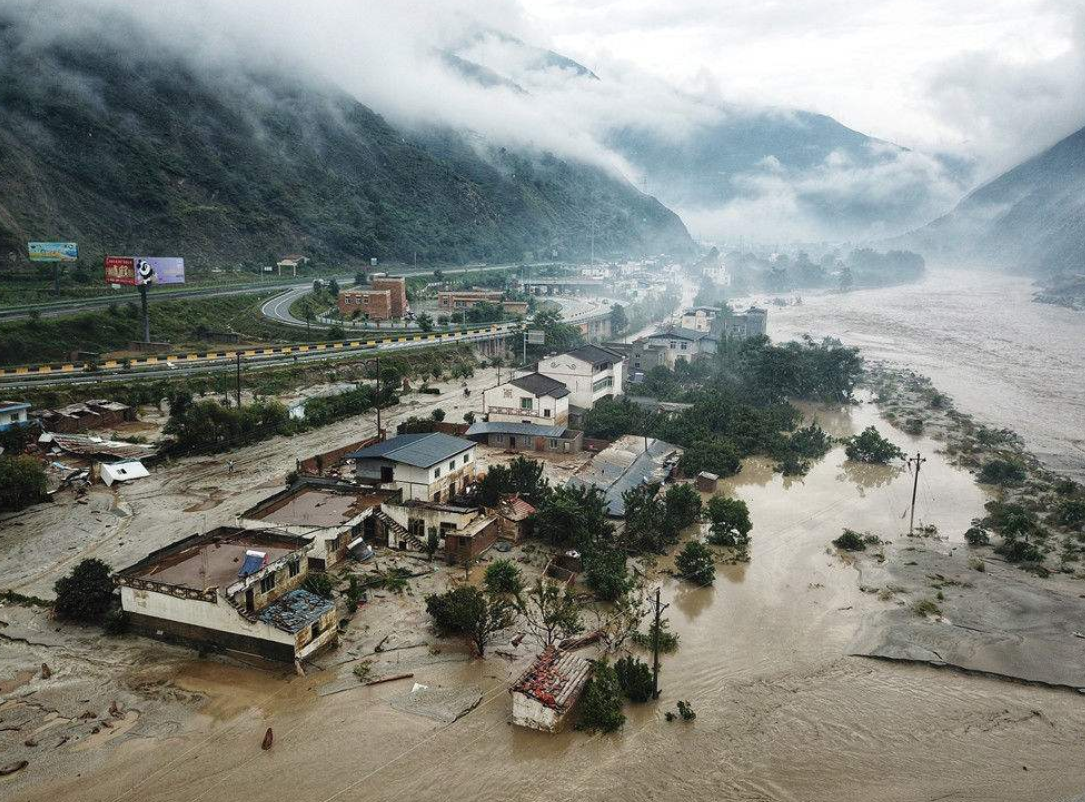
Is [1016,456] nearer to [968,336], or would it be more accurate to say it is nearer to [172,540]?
[172,540]

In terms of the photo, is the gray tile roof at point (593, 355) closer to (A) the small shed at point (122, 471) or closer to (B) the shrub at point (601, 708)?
(A) the small shed at point (122, 471)

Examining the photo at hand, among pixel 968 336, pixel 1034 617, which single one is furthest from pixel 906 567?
pixel 968 336

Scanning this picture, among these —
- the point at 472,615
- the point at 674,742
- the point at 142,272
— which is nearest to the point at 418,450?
the point at 472,615

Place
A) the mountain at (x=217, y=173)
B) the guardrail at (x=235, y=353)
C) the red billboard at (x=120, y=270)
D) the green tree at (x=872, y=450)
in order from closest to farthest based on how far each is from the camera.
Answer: the green tree at (x=872, y=450), the guardrail at (x=235, y=353), the red billboard at (x=120, y=270), the mountain at (x=217, y=173)

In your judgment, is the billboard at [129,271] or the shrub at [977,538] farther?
the billboard at [129,271]

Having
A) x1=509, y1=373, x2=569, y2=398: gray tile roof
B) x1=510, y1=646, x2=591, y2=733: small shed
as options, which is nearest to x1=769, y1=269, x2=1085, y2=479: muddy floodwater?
x1=509, y1=373, x2=569, y2=398: gray tile roof

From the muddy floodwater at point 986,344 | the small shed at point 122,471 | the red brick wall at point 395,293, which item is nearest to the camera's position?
the small shed at point 122,471

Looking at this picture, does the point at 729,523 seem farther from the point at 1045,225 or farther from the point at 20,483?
the point at 1045,225

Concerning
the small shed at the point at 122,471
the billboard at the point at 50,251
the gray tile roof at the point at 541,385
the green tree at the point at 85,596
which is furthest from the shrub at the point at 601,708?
the billboard at the point at 50,251
